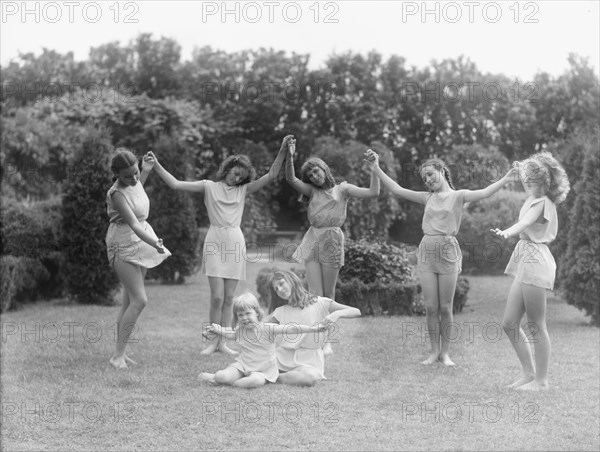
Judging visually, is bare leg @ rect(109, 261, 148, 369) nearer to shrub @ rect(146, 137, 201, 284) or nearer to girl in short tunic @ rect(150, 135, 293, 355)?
girl in short tunic @ rect(150, 135, 293, 355)

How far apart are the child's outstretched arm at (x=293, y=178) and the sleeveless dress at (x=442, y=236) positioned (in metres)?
1.23

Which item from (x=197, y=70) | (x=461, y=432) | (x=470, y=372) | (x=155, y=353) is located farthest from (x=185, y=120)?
(x=461, y=432)

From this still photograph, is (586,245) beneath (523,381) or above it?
above

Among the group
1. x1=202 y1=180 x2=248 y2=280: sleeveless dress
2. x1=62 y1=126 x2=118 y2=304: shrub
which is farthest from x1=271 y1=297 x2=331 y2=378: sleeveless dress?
x1=62 y1=126 x2=118 y2=304: shrub

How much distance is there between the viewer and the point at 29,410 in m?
5.38

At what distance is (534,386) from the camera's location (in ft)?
19.7

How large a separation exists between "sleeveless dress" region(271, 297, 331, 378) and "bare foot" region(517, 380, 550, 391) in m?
1.64

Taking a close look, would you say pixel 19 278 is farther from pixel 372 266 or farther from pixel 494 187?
pixel 494 187

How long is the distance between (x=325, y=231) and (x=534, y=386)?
2421mm

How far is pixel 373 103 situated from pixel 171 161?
26.8ft

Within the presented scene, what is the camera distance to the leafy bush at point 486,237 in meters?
17.4

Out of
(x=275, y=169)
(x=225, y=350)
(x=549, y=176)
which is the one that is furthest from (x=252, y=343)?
(x=549, y=176)

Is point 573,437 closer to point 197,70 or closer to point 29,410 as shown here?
point 29,410

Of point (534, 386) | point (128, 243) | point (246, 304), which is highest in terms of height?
point (128, 243)
